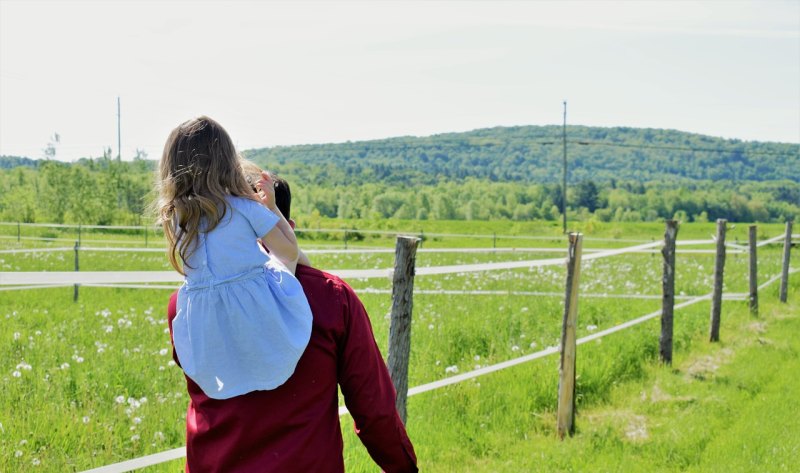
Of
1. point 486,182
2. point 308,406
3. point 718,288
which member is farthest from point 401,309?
point 486,182

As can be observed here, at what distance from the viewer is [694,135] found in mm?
180500

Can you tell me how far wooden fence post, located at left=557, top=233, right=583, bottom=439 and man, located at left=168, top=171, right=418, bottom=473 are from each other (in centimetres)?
361

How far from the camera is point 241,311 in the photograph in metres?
2.07

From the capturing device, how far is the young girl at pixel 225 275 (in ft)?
6.79

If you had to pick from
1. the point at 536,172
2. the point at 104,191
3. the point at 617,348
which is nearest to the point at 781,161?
the point at 536,172

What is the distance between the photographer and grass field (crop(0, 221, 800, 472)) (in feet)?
14.8

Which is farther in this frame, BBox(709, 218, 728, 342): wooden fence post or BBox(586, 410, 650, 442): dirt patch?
BBox(709, 218, 728, 342): wooden fence post

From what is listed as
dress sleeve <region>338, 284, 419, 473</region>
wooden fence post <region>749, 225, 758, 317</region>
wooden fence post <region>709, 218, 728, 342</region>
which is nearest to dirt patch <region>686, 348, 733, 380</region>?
wooden fence post <region>709, 218, 728, 342</region>

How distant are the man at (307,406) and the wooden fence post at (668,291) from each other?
606cm

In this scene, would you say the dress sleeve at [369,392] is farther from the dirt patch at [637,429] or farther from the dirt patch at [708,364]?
the dirt patch at [708,364]

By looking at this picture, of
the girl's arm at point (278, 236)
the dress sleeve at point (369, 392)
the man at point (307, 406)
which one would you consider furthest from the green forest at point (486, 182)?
the dress sleeve at point (369, 392)

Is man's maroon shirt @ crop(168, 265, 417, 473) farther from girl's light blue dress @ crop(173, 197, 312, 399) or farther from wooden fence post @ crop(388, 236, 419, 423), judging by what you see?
wooden fence post @ crop(388, 236, 419, 423)

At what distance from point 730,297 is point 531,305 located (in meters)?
3.71

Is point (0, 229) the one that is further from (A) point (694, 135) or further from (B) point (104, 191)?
(A) point (694, 135)
